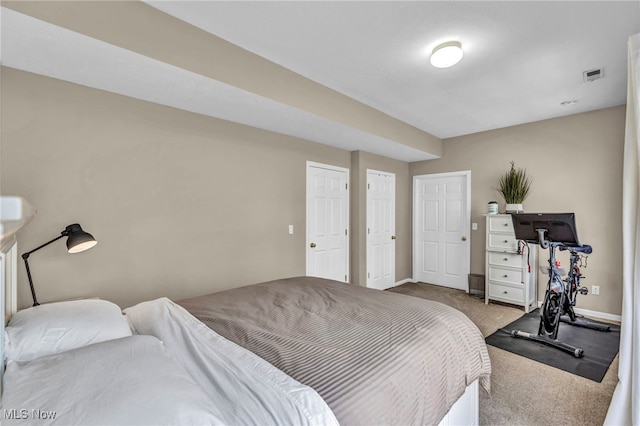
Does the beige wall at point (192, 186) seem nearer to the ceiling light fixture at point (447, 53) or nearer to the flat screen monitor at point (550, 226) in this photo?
the flat screen monitor at point (550, 226)

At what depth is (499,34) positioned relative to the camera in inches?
81.7

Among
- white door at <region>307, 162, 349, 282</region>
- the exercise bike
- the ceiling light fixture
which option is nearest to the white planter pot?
the exercise bike

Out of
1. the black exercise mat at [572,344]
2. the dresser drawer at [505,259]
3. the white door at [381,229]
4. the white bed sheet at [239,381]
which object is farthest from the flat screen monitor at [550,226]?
the white bed sheet at [239,381]

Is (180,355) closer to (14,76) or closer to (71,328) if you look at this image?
(71,328)

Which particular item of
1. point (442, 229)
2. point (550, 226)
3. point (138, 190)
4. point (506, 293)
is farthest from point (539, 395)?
point (138, 190)

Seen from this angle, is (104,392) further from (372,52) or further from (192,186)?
(372,52)

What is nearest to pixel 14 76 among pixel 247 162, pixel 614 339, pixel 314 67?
pixel 247 162

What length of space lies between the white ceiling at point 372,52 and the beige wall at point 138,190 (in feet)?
0.68

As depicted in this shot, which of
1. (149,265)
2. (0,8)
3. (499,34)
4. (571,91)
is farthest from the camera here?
(571,91)

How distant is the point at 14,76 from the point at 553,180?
217 inches

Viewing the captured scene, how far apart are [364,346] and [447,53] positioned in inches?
84.4

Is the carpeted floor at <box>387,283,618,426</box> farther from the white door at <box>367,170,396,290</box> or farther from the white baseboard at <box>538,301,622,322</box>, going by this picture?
the white door at <box>367,170,396,290</box>

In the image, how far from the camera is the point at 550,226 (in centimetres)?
264

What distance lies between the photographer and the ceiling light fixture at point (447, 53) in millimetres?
2168
